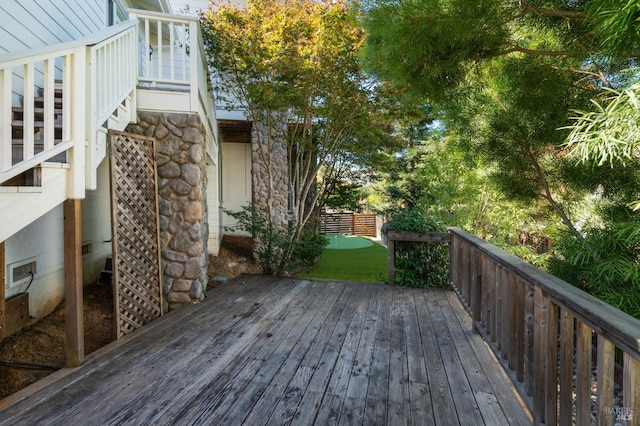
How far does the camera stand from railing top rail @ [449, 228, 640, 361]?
890mm

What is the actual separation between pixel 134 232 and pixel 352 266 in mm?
5679

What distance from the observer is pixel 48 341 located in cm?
300

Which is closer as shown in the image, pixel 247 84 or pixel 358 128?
pixel 247 84

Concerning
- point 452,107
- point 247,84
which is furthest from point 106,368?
point 247,84

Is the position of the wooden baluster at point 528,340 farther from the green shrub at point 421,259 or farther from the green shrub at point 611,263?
the green shrub at point 421,259

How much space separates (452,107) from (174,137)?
2.89 metres

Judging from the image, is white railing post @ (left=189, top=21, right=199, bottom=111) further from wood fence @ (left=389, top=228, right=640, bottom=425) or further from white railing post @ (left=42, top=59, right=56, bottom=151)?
wood fence @ (left=389, top=228, right=640, bottom=425)

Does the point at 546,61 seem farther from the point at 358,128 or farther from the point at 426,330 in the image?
the point at 358,128

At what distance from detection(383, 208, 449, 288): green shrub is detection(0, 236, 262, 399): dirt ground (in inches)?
138

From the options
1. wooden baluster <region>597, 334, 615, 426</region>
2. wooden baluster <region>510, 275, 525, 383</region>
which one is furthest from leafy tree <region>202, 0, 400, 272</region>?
wooden baluster <region>597, 334, 615, 426</region>

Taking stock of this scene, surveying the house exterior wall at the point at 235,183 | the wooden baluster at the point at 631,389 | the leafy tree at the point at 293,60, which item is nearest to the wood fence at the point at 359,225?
the house exterior wall at the point at 235,183

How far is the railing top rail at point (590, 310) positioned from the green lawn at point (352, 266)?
426 cm

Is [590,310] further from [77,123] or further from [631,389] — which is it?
[77,123]

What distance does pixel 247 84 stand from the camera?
4977 millimetres
